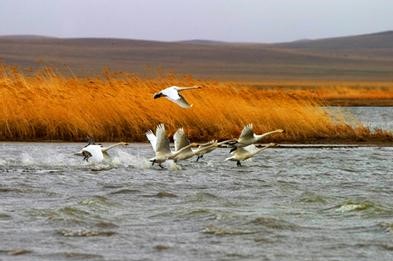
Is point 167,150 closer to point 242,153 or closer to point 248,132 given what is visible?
point 248,132

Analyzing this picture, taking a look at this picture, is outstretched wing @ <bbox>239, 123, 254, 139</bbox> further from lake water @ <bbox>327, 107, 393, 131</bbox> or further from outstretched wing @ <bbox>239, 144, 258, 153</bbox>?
lake water @ <bbox>327, 107, 393, 131</bbox>

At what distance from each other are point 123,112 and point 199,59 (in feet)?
257

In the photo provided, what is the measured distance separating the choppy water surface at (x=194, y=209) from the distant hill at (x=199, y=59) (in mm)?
64113

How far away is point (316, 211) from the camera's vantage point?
1290cm

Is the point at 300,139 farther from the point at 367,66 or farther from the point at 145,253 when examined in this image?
the point at 367,66

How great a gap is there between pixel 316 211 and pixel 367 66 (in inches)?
3573

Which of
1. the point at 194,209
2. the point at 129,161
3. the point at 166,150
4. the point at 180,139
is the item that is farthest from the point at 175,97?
the point at 194,209

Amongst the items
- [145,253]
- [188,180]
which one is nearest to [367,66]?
[188,180]

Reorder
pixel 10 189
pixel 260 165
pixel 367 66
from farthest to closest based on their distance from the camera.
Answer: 1. pixel 367 66
2. pixel 260 165
3. pixel 10 189

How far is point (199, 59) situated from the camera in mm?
101125

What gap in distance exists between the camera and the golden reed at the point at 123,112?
2278 centimetres

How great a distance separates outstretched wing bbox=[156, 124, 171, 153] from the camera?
1713 centimetres

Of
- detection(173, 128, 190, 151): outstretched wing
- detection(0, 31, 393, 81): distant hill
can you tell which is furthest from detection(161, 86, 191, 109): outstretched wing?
detection(0, 31, 393, 81): distant hill

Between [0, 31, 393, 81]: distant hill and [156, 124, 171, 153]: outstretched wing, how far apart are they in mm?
64138
